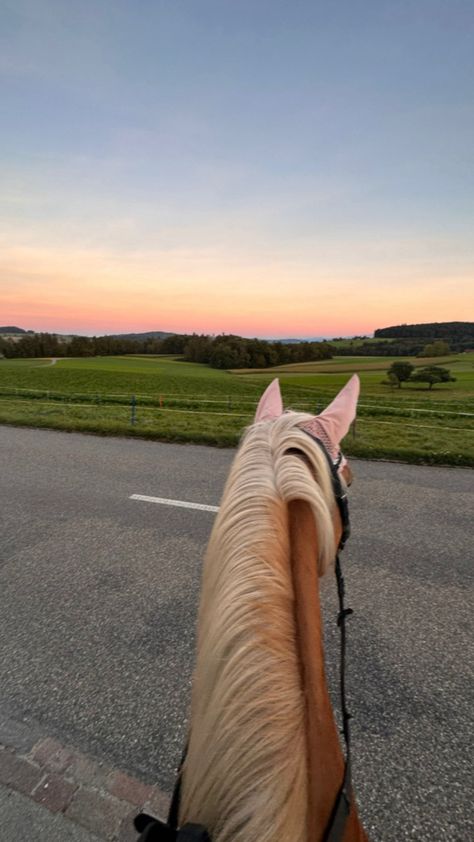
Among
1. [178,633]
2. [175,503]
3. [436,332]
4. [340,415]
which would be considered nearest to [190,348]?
[436,332]

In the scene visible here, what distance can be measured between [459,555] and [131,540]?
11.1 feet

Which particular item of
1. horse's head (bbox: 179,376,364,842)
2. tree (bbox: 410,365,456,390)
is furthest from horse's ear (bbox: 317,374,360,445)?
tree (bbox: 410,365,456,390)

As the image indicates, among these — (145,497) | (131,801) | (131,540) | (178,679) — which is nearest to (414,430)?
(145,497)

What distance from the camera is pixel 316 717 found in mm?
722

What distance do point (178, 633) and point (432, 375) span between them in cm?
1837

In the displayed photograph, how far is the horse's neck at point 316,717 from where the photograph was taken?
69 centimetres

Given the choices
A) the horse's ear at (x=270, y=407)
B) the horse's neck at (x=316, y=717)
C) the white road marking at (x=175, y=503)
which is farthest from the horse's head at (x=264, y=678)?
the white road marking at (x=175, y=503)

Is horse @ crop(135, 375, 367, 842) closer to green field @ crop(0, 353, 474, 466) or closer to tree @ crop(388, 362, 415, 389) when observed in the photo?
green field @ crop(0, 353, 474, 466)

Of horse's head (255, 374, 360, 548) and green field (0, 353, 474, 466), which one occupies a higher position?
horse's head (255, 374, 360, 548)

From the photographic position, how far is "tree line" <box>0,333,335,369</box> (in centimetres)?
3950

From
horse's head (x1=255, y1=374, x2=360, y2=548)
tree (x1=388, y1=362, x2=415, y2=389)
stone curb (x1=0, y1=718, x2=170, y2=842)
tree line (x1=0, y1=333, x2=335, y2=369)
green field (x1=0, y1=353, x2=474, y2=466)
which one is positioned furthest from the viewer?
tree line (x1=0, y1=333, x2=335, y2=369)

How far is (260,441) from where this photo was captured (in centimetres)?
114

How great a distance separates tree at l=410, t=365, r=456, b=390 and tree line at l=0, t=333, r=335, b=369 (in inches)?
735

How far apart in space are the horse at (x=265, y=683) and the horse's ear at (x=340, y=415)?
0.34 meters
